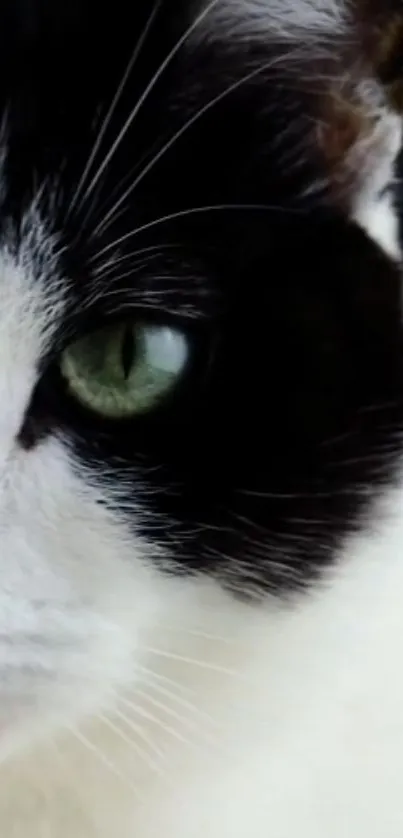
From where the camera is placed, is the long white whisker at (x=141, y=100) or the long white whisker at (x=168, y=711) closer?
the long white whisker at (x=141, y=100)

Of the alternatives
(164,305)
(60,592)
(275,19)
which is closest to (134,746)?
(60,592)

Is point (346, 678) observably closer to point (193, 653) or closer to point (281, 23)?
point (193, 653)

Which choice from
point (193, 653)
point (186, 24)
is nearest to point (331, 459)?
Result: point (193, 653)

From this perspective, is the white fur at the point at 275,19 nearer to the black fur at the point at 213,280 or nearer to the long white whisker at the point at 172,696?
the black fur at the point at 213,280

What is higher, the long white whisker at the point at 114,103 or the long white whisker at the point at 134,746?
the long white whisker at the point at 114,103

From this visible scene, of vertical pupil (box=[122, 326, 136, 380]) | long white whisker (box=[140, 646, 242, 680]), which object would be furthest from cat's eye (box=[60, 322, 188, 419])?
long white whisker (box=[140, 646, 242, 680])

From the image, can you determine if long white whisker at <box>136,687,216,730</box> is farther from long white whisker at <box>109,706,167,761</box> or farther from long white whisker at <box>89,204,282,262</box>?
long white whisker at <box>89,204,282,262</box>

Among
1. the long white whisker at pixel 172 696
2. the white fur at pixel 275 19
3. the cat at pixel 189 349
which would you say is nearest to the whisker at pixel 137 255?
the cat at pixel 189 349

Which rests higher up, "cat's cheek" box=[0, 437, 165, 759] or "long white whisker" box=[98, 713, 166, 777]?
"cat's cheek" box=[0, 437, 165, 759]

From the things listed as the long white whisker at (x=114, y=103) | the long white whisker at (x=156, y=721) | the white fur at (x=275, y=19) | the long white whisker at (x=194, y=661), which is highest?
the white fur at (x=275, y=19)
